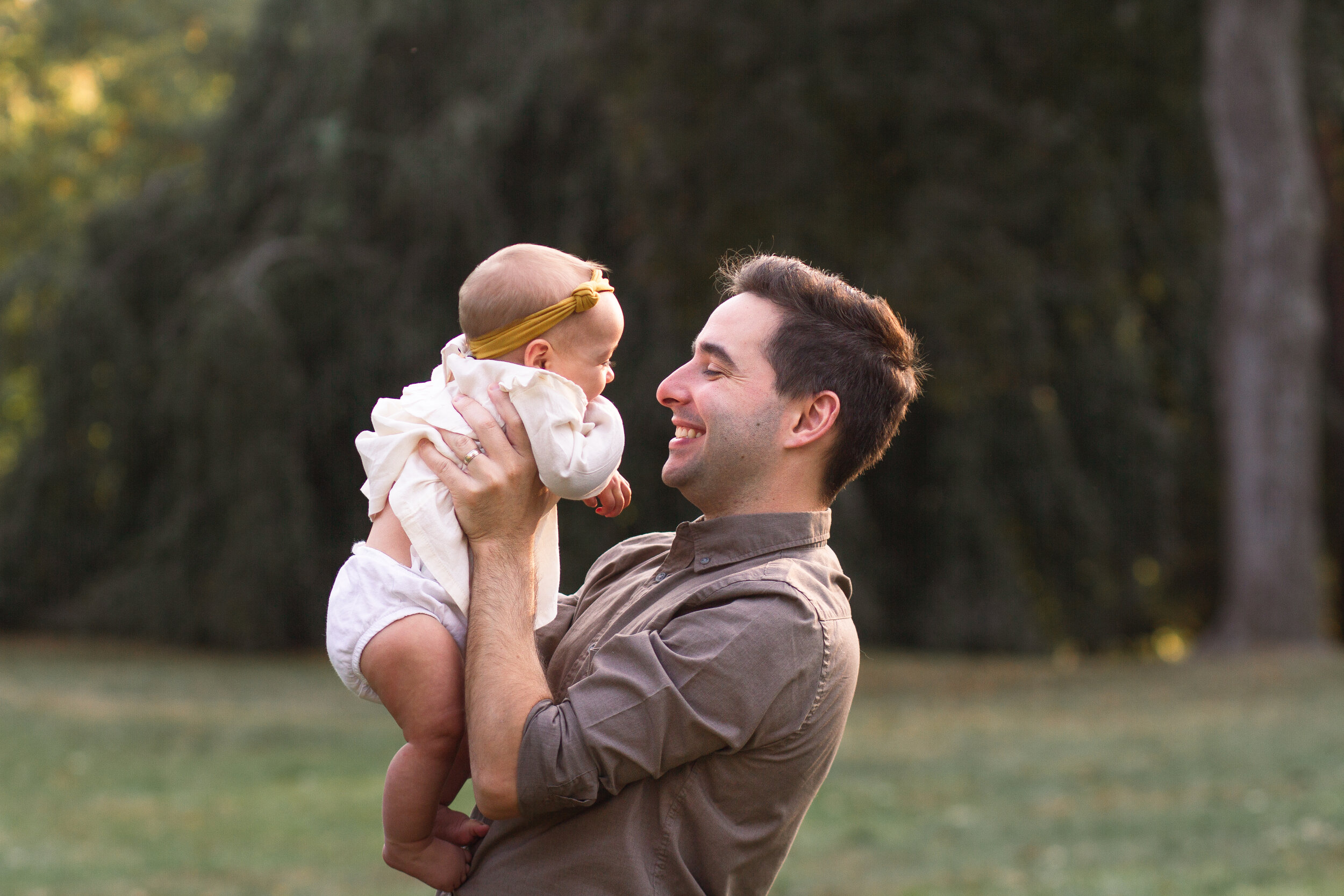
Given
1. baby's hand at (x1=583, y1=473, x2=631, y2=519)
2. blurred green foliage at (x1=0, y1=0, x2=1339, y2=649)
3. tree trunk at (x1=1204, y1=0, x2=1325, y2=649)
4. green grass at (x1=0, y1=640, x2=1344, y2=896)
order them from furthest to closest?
tree trunk at (x1=1204, y1=0, x2=1325, y2=649), blurred green foliage at (x1=0, y1=0, x2=1339, y2=649), green grass at (x1=0, y1=640, x2=1344, y2=896), baby's hand at (x1=583, y1=473, x2=631, y2=519)

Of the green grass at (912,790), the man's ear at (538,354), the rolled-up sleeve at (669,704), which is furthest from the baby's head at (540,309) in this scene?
the green grass at (912,790)

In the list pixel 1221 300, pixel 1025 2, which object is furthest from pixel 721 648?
pixel 1221 300

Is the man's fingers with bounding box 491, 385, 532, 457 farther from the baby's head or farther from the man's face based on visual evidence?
the man's face

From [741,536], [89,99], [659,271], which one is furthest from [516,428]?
[89,99]

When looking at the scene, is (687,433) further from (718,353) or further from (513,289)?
(513,289)

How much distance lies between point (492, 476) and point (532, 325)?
25 cm

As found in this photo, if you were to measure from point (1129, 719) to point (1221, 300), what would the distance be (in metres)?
5.62

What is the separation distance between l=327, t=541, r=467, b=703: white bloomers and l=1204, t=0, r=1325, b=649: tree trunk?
1266cm

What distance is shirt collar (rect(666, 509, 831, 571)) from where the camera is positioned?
7.47ft

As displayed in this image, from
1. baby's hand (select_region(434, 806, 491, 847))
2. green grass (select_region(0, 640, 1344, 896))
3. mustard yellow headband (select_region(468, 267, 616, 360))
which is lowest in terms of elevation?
green grass (select_region(0, 640, 1344, 896))

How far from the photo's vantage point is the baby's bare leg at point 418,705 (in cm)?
213

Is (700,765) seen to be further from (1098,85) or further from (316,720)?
(1098,85)

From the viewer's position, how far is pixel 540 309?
2.31 meters

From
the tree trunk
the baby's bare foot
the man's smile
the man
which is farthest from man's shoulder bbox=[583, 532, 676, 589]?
the tree trunk
